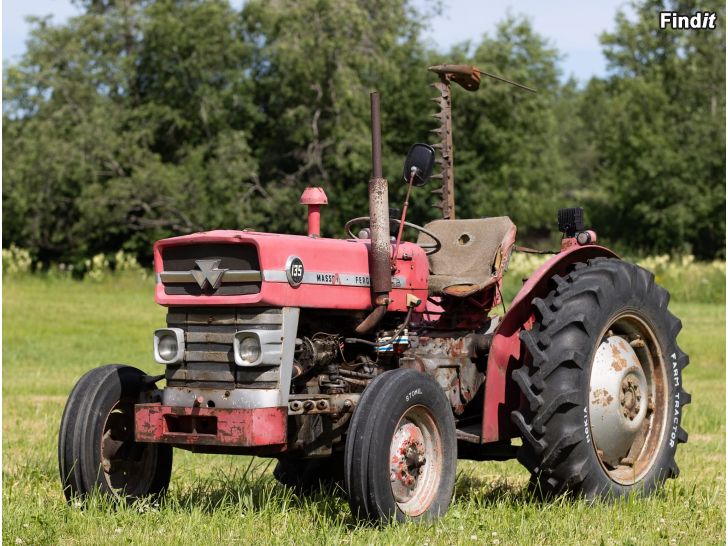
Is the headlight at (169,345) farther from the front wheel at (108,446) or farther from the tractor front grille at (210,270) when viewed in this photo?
the front wheel at (108,446)

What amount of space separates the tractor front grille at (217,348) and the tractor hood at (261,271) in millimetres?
77

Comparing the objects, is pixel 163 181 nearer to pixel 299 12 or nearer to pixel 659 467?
pixel 299 12

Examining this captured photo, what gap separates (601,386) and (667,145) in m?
39.6

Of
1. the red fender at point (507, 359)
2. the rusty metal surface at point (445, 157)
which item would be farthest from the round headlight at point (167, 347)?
the rusty metal surface at point (445, 157)

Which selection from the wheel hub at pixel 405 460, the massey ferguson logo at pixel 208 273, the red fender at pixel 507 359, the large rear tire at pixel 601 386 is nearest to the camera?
the wheel hub at pixel 405 460

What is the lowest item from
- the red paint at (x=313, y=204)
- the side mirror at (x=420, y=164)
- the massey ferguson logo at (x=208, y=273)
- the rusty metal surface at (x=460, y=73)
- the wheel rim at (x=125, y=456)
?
the wheel rim at (x=125, y=456)

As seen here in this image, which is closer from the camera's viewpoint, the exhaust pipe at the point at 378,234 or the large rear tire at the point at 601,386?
the exhaust pipe at the point at 378,234

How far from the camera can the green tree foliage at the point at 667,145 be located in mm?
42969

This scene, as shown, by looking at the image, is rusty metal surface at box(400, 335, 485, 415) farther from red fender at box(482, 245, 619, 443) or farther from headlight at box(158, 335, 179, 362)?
headlight at box(158, 335, 179, 362)

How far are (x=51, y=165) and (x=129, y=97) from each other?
4154 mm

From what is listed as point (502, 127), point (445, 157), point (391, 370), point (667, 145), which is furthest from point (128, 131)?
point (391, 370)

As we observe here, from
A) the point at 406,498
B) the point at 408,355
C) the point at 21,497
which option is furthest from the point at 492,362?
the point at 21,497

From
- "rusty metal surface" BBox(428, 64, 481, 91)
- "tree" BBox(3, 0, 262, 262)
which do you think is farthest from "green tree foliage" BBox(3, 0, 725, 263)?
"rusty metal surface" BBox(428, 64, 481, 91)

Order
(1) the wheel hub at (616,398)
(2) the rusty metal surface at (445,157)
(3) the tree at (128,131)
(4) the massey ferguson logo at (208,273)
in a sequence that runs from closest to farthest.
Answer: (4) the massey ferguson logo at (208,273), (1) the wheel hub at (616,398), (2) the rusty metal surface at (445,157), (3) the tree at (128,131)
